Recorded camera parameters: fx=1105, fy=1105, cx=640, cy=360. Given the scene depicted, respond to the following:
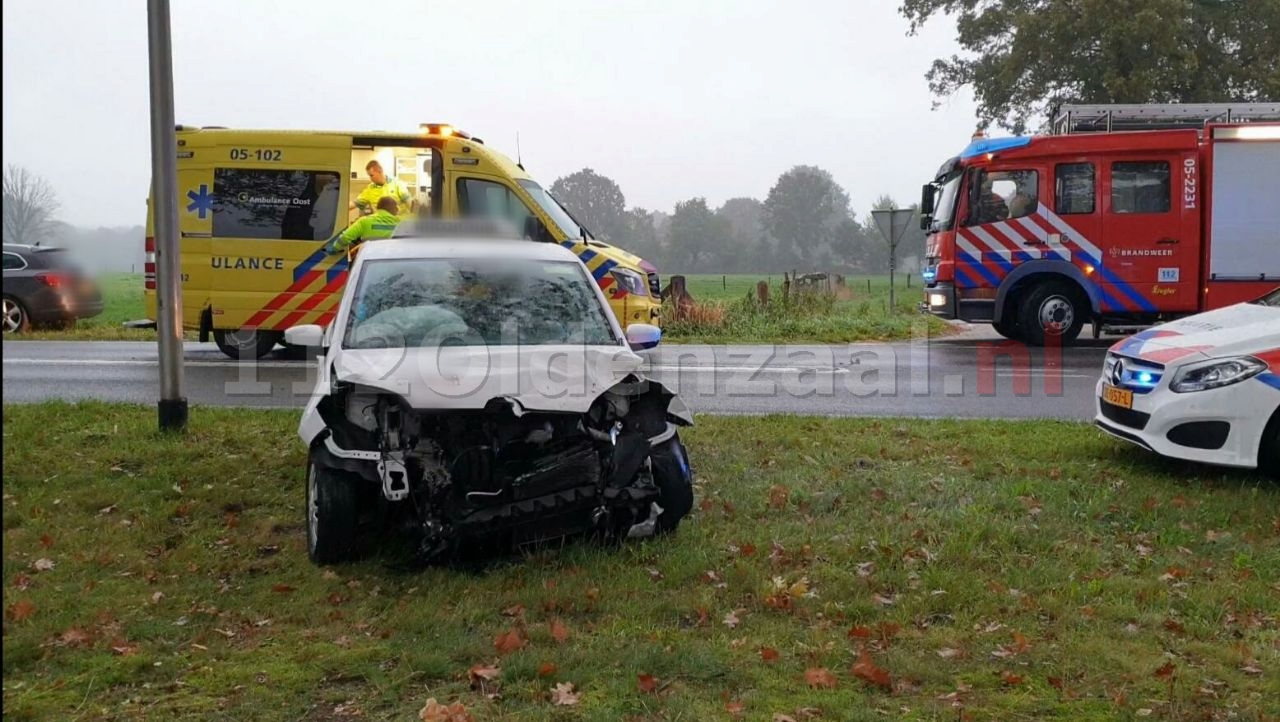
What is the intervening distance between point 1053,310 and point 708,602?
1290 centimetres

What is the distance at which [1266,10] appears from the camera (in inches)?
1184

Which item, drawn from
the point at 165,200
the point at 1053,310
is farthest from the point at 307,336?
the point at 1053,310

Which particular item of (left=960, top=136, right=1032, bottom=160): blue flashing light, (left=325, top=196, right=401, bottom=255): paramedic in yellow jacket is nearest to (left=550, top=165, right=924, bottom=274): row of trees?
(left=960, top=136, right=1032, bottom=160): blue flashing light

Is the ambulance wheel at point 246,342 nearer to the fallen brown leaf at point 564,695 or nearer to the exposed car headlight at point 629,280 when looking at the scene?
the exposed car headlight at point 629,280

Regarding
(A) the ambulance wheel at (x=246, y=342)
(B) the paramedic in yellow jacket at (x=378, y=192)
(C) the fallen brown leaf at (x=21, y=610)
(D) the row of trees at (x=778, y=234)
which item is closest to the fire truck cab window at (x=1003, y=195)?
(B) the paramedic in yellow jacket at (x=378, y=192)

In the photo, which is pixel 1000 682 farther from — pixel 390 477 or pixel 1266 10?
pixel 1266 10

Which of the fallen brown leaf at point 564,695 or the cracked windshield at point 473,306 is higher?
the cracked windshield at point 473,306

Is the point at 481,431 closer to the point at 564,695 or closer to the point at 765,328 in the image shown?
the point at 564,695

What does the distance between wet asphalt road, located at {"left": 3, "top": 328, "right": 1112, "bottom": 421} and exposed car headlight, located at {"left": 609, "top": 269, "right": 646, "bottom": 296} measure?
3.22ft

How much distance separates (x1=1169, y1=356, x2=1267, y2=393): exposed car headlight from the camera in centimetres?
664

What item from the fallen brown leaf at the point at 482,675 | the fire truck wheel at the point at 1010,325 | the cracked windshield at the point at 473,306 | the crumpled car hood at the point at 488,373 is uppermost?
the cracked windshield at the point at 473,306

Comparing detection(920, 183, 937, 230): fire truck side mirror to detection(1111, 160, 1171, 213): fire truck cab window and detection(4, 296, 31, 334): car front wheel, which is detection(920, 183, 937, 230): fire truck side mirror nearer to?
detection(1111, 160, 1171, 213): fire truck cab window

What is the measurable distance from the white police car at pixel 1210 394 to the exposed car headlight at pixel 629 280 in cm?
628

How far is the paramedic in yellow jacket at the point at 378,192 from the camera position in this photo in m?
12.0
